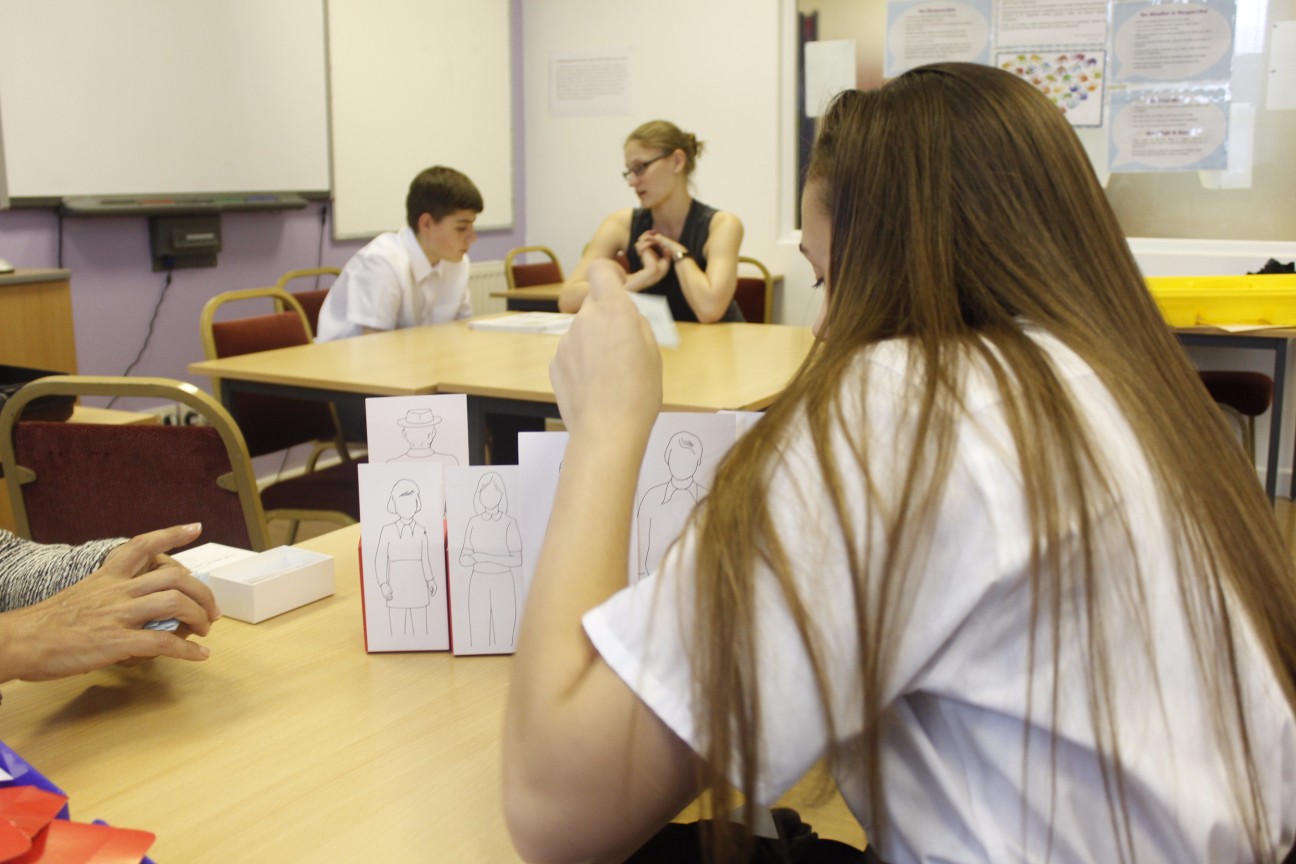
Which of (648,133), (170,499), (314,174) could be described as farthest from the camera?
(314,174)

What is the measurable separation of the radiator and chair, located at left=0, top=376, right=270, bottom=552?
3642 millimetres

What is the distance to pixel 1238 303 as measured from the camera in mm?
3488

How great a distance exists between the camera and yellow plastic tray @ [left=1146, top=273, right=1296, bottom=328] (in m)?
3.45

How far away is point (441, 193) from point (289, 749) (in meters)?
2.88

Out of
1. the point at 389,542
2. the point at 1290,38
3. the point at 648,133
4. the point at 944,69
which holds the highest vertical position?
the point at 1290,38

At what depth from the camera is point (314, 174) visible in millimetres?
4445

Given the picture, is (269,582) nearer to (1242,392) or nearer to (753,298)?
(753,298)

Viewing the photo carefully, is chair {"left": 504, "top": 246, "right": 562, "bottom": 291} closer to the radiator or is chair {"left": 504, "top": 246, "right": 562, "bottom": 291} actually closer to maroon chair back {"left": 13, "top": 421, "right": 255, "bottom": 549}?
the radiator

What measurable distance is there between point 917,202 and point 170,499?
52.4 inches

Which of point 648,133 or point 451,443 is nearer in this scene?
point 451,443

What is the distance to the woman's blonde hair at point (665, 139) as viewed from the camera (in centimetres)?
361

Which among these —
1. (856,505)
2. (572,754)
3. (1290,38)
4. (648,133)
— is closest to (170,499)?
(572,754)

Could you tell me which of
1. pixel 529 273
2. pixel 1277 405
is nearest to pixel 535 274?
pixel 529 273

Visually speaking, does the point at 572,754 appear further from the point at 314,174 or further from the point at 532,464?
the point at 314,174
